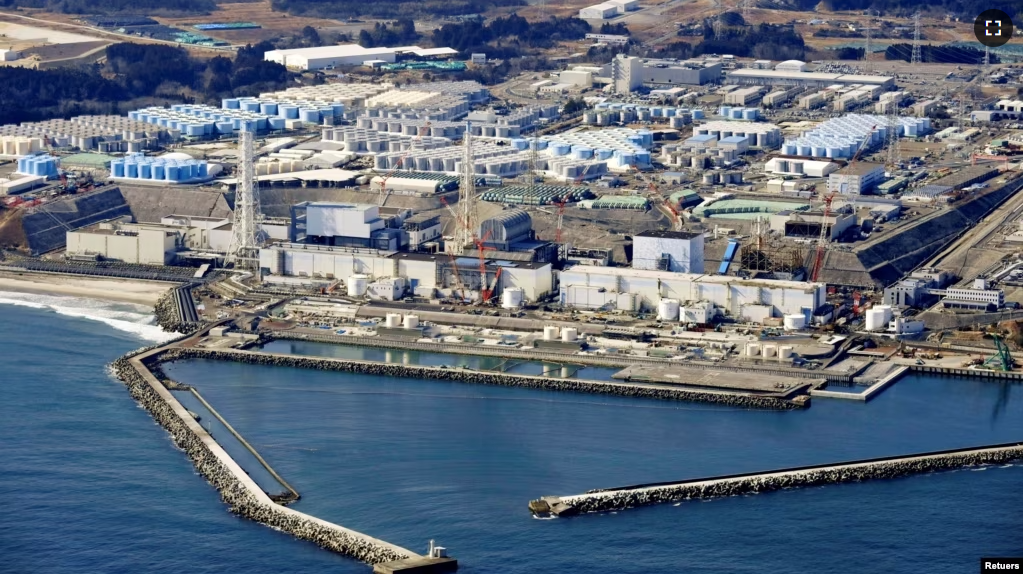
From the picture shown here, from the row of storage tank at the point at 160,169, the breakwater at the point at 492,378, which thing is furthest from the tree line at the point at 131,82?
the breakwater at the point at 492,378

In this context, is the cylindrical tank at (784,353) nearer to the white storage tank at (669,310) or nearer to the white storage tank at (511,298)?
the white storage tank at (669,310)

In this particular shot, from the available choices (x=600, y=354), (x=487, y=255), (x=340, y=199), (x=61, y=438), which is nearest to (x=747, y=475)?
(x=600, y=354)

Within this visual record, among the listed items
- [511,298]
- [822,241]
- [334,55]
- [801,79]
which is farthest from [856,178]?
[334,55]

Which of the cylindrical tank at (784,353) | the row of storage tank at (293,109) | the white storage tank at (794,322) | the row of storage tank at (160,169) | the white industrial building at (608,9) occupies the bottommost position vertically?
the cylindrical tank at (784,353)

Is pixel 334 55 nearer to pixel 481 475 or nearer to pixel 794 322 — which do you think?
pixel 794 322

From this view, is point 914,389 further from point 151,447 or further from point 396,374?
point 151,447

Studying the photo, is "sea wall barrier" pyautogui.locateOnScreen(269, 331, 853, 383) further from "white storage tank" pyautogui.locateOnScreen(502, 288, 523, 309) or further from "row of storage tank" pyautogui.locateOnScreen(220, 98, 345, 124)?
"row of storage tank" pyautogui.locateOnScreen(220, 98, 345, 124)

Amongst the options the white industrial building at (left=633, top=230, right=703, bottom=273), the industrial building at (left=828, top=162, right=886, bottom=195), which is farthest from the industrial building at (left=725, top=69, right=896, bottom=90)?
the white industrial building at (left=633, top=230, right=703, bottom=273)
